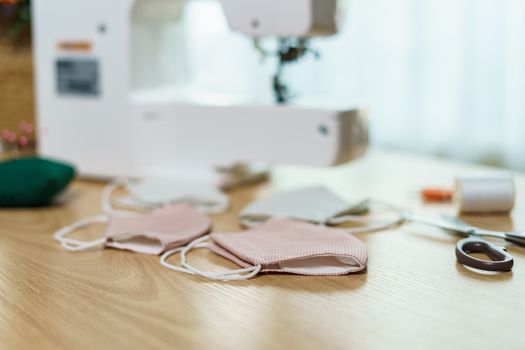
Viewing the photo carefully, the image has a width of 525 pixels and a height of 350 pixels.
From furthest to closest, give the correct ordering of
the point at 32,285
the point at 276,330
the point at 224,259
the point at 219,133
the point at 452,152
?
1. the point at 452,152
2. the point at 219,133
3. the point at 224,259
4. the point at 32,285
5. the point at 276,330

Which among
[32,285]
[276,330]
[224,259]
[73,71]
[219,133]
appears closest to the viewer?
[276,330]

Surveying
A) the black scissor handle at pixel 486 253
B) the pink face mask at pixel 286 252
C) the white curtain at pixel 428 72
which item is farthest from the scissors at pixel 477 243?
the white curtain at pixel 428 72

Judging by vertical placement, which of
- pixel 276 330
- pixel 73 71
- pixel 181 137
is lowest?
pixel 276 330

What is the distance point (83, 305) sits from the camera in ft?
2.50

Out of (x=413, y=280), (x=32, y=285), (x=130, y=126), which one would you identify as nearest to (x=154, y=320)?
(x=32, y=285)

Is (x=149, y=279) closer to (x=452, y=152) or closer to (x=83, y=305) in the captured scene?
(x=83, y=305)

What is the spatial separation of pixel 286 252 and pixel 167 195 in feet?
1.48

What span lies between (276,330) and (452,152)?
4.47ft

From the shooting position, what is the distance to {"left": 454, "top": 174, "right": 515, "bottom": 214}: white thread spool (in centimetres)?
119

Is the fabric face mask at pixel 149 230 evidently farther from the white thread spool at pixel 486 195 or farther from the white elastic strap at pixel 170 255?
the white thread spool at pixel 486 195

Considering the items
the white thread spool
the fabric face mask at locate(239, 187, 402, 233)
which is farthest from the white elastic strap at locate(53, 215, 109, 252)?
the white thread spool

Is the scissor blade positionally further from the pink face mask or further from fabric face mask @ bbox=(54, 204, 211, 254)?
fabric face mask @ bbox=(54, 204, 211, 254)

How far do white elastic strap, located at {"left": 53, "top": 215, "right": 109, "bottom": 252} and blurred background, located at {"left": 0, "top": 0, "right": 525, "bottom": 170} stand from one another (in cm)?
54

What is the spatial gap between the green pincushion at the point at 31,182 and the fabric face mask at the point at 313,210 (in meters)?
0.36
